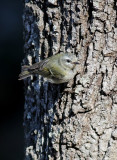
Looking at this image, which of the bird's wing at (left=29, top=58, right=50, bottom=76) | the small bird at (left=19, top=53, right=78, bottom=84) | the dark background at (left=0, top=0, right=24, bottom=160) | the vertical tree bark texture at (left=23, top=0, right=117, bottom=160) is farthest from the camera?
the dark background at (left=0, top=0, right=24, bottom=160)

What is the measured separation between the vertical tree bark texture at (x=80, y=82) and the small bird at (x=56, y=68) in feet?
0.22

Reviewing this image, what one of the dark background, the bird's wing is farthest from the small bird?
the dark background

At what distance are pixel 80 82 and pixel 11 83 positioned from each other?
96.6 inches

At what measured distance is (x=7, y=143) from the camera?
5578 millimetres

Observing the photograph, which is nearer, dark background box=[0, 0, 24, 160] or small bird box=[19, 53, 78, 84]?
small bird box=[19, 53, 78, 84]

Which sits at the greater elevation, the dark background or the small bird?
the small bird

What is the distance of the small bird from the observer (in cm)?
317

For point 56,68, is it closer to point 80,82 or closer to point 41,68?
point 41,68

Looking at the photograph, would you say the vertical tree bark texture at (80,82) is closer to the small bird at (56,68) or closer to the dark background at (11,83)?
the small bird at (56,68)

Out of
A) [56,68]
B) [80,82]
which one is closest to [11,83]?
[56,68]

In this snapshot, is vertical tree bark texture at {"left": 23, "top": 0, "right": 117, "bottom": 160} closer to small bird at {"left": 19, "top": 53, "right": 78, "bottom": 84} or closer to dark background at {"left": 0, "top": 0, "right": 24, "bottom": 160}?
small bird at {"left": 19, "top": 53, "right": 78, "bottom": 84}

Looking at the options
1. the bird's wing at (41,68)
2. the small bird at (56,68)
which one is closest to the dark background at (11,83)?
the small bird at (56,68)

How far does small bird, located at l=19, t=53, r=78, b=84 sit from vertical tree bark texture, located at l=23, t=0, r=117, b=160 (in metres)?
0.07

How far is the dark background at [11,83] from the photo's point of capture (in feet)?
17.7
